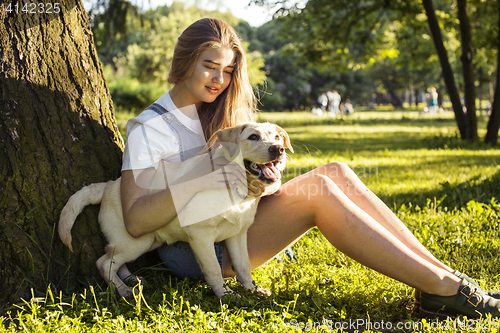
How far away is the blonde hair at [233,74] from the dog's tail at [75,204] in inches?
31.0

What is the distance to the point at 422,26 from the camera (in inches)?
449

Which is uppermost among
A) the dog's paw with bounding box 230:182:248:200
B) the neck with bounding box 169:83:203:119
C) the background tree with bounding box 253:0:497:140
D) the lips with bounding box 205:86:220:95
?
the background tree with bounding box 253:0:497:140

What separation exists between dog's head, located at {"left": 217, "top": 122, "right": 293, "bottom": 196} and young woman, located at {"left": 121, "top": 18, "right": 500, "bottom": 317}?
12 cm

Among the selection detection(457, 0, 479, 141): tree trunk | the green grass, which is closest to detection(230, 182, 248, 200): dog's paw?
the green grass

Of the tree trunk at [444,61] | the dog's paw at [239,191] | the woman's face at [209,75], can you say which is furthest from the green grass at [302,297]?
the tree trunk at [444,61]

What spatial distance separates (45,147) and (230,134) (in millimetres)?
1098

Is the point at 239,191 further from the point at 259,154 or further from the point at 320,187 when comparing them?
the point at 320,187

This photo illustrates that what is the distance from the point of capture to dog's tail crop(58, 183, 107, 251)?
2.21 meters

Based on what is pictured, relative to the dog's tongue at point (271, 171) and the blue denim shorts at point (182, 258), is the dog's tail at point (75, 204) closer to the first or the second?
the blue denim shorts at point (182, 258)

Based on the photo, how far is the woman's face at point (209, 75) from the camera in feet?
8.25

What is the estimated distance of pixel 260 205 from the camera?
2498 mm

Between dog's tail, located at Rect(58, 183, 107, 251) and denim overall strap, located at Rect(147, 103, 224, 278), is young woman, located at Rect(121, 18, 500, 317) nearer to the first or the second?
denim overall strap, located at Rect(147, 103, 224, 278)

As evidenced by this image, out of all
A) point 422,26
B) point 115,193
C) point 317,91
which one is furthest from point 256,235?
point 317,91

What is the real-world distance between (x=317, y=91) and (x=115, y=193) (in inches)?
1563
